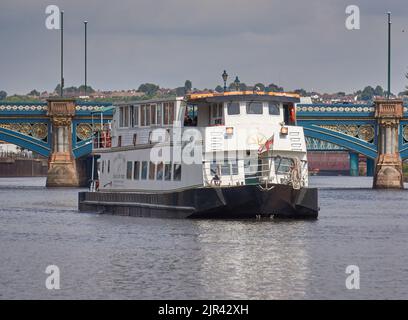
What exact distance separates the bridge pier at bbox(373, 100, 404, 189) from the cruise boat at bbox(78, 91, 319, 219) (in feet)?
186

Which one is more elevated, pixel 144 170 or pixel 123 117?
pixel 123 117

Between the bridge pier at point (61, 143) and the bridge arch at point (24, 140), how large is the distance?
1.64 meters

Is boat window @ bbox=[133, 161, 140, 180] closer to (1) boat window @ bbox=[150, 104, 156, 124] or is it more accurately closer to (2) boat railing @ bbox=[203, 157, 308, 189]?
(1) boat window @ bbox=[150, 104, 156, 124]

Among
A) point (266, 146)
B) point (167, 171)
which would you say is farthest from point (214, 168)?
point (167, 171)

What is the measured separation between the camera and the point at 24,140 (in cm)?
12656

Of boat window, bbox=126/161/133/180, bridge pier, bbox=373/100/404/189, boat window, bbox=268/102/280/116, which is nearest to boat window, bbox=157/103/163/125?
boat window, bbox=126/161/133/180

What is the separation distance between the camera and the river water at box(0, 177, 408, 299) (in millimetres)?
42188

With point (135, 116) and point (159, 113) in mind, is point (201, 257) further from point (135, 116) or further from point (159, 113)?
point (135, 116)

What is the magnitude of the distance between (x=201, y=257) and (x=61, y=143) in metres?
76.8

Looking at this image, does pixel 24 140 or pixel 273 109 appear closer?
pixel 273 109

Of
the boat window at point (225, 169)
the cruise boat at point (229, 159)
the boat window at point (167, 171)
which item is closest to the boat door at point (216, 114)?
the cruise boat at point (229, 159)

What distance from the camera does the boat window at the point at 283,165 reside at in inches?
2505

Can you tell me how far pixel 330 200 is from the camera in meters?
96.9
